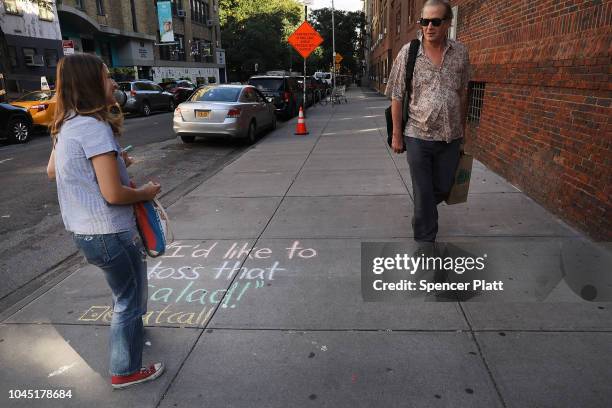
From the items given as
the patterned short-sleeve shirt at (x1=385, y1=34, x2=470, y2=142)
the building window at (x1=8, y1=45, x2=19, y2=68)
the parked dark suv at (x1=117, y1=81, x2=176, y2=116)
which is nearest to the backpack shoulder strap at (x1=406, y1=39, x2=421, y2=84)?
the patterned short-sleeve shirt at (x1=385, y1=34, x2=470, y2=142)

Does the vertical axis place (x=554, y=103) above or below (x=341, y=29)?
below

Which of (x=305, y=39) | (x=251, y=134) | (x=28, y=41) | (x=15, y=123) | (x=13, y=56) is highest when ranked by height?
(x=28, y=41)

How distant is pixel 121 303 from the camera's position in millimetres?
2395

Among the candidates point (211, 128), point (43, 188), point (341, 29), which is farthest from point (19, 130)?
point (341, 29)

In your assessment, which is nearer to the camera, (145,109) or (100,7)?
(145,109)

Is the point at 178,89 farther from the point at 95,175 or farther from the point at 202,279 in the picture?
the point at 95,175

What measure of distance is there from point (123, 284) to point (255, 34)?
174 feet

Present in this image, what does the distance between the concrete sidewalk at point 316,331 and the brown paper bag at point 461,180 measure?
1.98ft

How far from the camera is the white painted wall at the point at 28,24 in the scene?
23453 millimetres

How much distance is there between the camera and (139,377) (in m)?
2.57

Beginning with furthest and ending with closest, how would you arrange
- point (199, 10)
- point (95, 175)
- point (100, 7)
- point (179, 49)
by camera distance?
point (199, 10) → point (179, 49) → point (100, 7) → point (95, 175)

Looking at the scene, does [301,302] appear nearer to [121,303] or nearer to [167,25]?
[121,303]

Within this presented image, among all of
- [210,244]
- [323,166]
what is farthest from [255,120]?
[210,244]

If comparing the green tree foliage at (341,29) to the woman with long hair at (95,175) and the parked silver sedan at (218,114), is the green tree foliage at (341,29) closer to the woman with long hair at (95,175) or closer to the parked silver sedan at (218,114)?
the parked silver sedan at (218,114)
